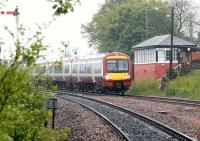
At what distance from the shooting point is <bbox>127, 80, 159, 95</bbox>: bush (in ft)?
136

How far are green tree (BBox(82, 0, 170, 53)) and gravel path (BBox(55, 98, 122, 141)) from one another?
4142 centimetres

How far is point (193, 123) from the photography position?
58.8ft

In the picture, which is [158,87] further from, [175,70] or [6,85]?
[6,85]

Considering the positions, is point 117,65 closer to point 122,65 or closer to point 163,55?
point 122,65

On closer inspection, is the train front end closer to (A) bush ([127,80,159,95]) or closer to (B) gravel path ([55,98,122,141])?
(A) bush ([127,80,159,95])

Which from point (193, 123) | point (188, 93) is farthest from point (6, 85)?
point (188, 93)

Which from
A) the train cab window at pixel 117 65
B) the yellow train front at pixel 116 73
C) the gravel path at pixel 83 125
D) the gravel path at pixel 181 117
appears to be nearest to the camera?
the gravel path at pixel 83 125

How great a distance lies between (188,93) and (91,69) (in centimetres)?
724

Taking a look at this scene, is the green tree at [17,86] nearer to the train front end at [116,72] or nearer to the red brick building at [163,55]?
the train front end at [116,72]

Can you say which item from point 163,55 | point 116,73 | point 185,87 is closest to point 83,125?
point 116,73

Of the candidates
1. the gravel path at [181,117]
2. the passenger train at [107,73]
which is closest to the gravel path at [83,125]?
the gravel path at [181,117]

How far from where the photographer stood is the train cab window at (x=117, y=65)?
37.1 meters

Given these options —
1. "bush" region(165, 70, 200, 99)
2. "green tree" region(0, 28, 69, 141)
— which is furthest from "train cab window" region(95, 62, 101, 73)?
"green tree" region(0, 28, 69, 141)

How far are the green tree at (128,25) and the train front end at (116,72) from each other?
26963 millimetres
